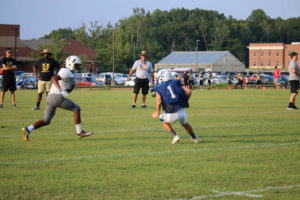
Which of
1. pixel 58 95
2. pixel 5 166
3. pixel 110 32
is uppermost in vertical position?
pixel 110 32

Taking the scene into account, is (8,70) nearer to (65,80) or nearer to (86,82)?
(65,80)

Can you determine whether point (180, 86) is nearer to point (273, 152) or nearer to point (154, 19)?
point (273, 152)

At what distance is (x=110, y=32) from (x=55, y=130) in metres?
105

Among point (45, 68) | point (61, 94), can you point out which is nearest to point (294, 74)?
point (45, 68)

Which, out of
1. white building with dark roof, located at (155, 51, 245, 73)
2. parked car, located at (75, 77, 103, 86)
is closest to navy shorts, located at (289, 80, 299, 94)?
parked car, located at (75, 77, 103, 86)

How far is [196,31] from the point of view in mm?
148750

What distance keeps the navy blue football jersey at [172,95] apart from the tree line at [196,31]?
4647 inches

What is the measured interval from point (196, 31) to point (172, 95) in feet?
462

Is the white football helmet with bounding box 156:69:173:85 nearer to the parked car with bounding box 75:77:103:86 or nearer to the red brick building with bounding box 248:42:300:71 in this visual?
the parked car with bounding box 75:77:103:86

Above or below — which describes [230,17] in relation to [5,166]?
above

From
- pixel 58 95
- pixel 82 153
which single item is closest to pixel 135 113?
pixel 58 95

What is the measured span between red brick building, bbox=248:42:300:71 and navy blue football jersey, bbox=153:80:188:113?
433 feet

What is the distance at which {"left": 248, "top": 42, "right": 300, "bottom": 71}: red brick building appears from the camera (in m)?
139

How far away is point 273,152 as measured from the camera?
29.0ft
